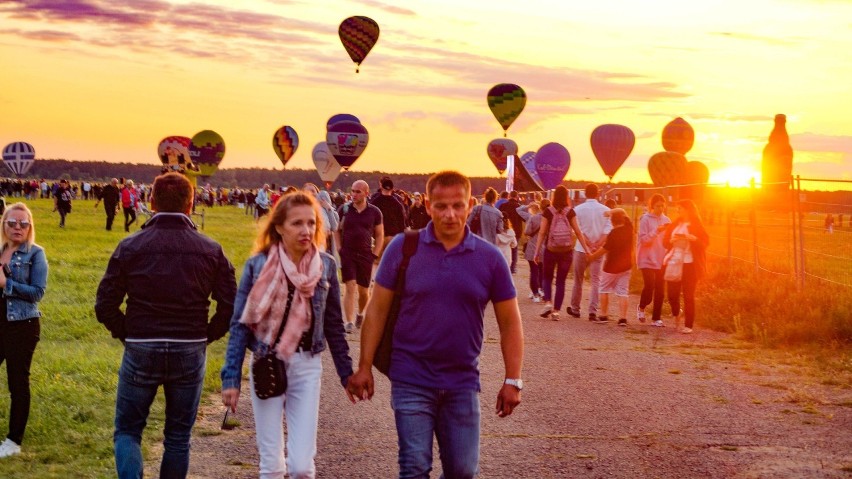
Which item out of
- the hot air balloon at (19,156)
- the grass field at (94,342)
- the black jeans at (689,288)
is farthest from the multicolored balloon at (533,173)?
the black jeans at (689,288)

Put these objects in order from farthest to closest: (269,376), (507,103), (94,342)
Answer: (507,103)
(94,342)
(269,376)

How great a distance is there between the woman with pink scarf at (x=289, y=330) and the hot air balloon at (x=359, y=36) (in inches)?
1691

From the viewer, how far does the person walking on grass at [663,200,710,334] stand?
47.6 feet

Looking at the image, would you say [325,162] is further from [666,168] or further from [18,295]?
[18,295]

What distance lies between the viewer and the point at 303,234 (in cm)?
516

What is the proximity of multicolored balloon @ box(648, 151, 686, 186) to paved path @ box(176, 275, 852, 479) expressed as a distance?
64445 mm

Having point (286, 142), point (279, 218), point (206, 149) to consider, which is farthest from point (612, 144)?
point (279, 218)

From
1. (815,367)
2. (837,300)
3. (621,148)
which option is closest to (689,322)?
(837,300)

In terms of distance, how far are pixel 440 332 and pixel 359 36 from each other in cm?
4438

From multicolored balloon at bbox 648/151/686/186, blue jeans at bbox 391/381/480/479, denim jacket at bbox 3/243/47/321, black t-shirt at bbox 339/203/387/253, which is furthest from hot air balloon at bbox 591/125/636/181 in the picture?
blue jeans at bbox 391/381/480/479

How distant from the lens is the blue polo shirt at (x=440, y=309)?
4.75 meters

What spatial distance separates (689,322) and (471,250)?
1072cm

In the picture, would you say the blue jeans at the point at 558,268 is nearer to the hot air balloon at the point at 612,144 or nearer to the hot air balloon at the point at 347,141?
the hot air balloon at the point at 612,144

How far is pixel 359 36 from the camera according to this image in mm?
47969
